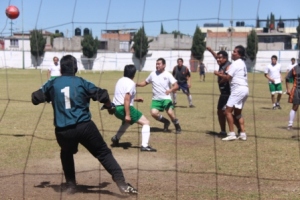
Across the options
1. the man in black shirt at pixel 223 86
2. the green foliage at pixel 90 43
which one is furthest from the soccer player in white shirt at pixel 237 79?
the green foliage at pixel 90 43

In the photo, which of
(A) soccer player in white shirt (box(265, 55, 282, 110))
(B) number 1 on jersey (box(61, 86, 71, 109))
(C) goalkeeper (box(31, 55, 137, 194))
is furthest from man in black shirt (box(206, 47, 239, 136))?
(A) soccer player in white shirt (box(265, 55, 282, 110))

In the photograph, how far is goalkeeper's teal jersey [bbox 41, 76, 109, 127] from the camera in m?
6.56

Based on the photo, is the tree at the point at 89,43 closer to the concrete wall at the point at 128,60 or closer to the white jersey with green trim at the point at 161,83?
the white jersey with green trim at the point at 161,83

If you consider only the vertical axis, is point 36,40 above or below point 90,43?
above

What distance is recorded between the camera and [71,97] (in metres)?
6.56

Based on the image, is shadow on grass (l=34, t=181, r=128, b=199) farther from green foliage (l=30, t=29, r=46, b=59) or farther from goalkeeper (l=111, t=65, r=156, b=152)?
goalkeeper (l=111, t=65, r=156, b=152)

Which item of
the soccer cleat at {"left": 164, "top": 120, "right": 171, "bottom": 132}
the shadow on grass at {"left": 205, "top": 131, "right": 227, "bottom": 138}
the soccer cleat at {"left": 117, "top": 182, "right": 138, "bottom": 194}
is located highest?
the soccer cleat at {"left": 117, "top": 182, "right": 138, "bottom": 194}

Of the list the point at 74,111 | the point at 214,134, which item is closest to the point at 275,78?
the point at 214,134

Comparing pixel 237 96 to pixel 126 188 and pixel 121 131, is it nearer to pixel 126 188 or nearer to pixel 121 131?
pixel 121 131

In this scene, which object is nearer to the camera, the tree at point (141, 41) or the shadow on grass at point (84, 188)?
the shadow on grass at point (84, 188)

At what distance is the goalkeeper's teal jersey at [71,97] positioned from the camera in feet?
21.5

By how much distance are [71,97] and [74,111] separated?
167 mm

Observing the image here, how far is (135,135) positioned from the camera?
11836 millimetres

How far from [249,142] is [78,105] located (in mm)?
5155
